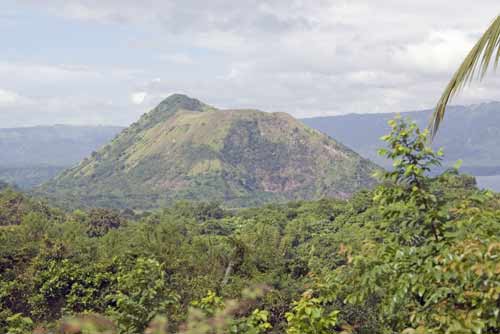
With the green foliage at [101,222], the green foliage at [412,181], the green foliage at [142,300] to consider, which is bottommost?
the green foliage at [101,222]

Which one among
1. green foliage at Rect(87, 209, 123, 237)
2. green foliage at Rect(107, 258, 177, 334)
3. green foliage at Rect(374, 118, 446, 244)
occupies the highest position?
green foliage at Rect(374, 118, 446, 244)

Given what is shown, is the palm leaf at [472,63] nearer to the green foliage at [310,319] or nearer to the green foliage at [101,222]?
the green foliage at [310,319]

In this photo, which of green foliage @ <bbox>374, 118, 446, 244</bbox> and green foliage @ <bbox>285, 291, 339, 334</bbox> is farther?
green foliage @ <bbox>285, 291, 339, 334</bbox>

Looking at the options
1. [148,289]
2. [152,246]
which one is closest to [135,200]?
[152,246]

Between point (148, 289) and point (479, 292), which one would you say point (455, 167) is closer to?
point (479, 292)

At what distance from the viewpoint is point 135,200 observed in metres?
182

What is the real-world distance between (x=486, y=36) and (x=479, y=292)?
2.02m

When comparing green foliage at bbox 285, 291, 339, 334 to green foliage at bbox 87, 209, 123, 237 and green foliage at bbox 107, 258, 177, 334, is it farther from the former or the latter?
green foliage at bbox 87, 209, 123, 237

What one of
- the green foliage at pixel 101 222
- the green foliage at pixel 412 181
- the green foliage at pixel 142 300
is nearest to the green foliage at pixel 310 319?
the green foliage at pixel 412 181

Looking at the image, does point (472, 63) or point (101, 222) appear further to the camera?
point (101, 222)

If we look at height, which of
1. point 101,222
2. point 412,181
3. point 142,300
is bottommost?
point 101,222

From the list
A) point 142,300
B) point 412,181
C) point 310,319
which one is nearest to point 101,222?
point 142,300

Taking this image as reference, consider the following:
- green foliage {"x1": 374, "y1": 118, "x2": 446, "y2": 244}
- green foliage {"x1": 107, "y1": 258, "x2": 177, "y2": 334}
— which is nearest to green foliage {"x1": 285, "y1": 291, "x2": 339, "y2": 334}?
green foliage {"x1": 374, "y1": 118, "x2": 446, "y2": 244}

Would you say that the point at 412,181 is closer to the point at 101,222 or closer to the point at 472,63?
the point at 472,63
